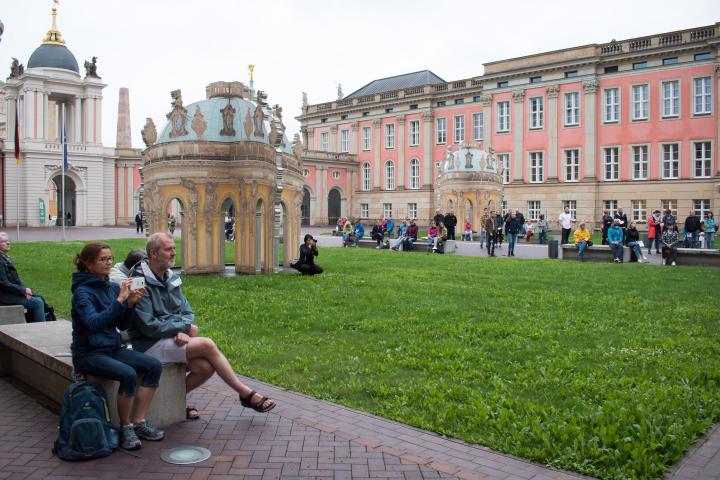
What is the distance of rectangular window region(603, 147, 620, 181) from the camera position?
51531 millimetres

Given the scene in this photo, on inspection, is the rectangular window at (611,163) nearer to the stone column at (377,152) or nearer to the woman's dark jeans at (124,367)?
the stone column at (377,152)

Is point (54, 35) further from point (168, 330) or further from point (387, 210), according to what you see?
point (168, 330)

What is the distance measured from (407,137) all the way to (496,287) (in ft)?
170

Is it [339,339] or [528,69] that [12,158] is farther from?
[339,339]

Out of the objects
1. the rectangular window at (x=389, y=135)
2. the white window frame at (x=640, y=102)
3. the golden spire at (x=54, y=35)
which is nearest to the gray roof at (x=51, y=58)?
the golden spire at (x=54, y=35)

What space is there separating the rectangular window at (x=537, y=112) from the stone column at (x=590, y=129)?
3.93m

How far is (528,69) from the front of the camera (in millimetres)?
54656

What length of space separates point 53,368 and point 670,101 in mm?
51450

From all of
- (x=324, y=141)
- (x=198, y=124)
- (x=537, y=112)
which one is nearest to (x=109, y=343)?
(x=198, y=124)

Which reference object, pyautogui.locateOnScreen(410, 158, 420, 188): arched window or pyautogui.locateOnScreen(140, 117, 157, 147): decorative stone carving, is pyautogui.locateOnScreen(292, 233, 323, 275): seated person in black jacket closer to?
pyautogui.locateOnScreen(140, 117, 157, 147): decorative stone carving

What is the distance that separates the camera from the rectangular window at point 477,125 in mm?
60750

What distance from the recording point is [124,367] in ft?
18.5

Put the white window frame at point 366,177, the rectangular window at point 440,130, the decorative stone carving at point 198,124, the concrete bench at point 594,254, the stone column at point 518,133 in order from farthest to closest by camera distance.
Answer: the white window frame at point 366,177
the rectangular window at point 440,130
the stone column at point 518,133
the concrete bench at point 594,254
the decorative stone carving at point 198,124

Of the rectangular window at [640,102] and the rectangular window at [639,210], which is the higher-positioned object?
the rectangular window at [640,102]
